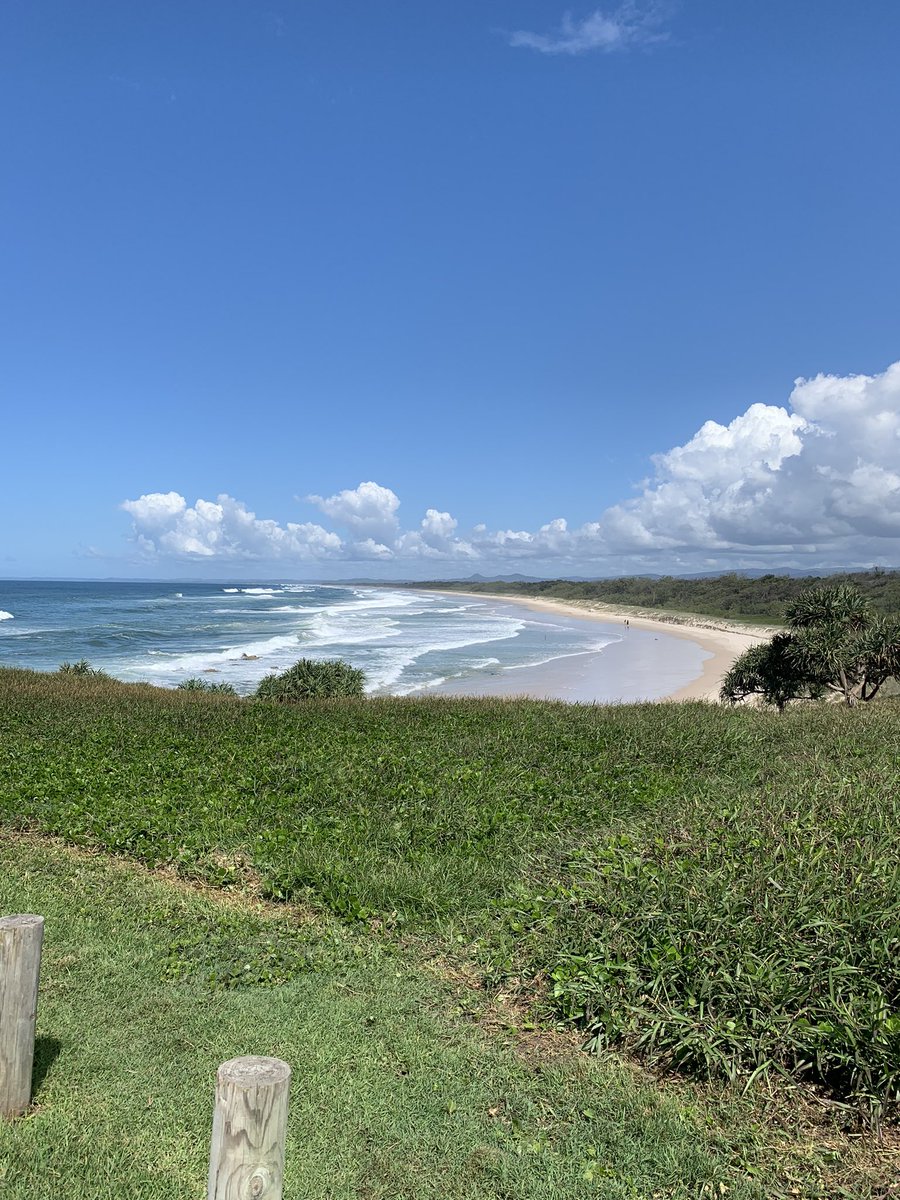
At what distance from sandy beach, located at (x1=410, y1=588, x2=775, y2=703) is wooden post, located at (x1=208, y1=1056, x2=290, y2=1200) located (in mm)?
20757

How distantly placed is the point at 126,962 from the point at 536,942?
9.93 feet

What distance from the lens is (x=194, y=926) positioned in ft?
20.7

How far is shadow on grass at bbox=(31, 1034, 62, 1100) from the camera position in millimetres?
4164

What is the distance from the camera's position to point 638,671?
40.6 meters

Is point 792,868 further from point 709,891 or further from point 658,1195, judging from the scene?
point 658,1195

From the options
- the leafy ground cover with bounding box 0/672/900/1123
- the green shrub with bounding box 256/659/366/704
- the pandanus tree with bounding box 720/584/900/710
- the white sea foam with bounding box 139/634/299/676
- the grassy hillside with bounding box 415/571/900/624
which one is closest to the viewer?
the leafy ground cover with bounding box 0/672/900/1123

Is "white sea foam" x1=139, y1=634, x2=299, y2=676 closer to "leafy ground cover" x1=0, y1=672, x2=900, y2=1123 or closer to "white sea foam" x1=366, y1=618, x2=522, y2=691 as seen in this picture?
"white sea foam" x1=366, y1=618, x2=522, y2=691

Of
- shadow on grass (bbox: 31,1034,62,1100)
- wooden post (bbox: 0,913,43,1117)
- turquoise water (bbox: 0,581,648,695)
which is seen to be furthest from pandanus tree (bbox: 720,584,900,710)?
wooden post (bbox: 0,913,43,1117)

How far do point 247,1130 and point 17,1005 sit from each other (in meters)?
1.92

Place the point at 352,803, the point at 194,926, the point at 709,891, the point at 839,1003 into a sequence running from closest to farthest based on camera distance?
the point at 839,1003, the point at 709,891, the point at 194,926, the point at 352,803

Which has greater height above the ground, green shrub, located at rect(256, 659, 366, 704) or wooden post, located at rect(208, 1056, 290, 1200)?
wooden post, located at rect(208, 1056, 290, 1200)

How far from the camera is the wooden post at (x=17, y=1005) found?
3.72 meters

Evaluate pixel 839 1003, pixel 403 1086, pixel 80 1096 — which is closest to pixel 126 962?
pixel 80 1096

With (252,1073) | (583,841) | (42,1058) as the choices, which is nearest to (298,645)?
(583,841)
